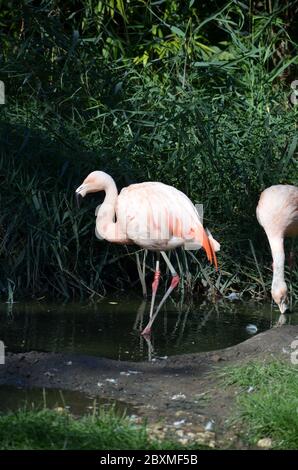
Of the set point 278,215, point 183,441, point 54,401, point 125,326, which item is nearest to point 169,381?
point 54,401

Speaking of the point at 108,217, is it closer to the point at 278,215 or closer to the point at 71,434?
the point at 278,215

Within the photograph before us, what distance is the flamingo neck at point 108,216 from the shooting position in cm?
698

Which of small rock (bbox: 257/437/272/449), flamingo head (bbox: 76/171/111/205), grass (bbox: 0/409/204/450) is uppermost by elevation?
flamingo head (bbox: 76/171/111/205)

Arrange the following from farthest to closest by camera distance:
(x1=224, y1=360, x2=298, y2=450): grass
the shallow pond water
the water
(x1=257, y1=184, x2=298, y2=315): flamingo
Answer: (x1=257, y1=184, x2=298, y2=315): flamingo < the water < the shallow pond water < (x1=224, y1=360, x2=298, y2=450): grass

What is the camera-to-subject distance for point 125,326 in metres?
6.87

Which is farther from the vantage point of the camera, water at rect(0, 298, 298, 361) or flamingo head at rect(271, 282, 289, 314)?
flamingo head at rect(271, 282, 289, 314)

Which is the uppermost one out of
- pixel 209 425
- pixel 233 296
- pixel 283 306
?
pixel 209 425

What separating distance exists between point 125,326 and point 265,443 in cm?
279

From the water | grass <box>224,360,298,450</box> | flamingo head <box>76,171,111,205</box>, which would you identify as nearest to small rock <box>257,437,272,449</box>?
grass <box>224,360,298,450</box>

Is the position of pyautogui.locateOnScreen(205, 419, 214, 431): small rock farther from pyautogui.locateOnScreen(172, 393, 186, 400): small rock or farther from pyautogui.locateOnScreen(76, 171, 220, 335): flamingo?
pyautogui.locateOnScreen(76, 171, 220, 335): flamingo

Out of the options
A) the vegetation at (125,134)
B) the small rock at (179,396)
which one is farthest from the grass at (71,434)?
the vegetation at (125,134)

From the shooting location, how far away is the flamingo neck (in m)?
6.98

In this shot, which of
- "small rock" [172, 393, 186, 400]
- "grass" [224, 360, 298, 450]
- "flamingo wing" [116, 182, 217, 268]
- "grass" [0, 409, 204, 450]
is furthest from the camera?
"flamingo wing" [116, 182, 217, 268]

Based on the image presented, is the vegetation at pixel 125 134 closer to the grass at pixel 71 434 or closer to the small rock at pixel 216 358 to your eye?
the small rock at pixel 216 358
